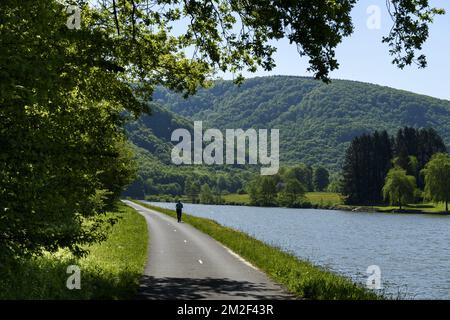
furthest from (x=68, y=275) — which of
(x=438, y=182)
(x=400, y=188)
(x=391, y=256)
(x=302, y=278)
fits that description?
(x=400, y=188)

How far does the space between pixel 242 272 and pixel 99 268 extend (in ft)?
18.9

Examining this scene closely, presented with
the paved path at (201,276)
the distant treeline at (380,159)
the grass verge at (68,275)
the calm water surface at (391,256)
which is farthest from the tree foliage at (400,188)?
the grass verge at (68,275)

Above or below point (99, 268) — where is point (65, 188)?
above

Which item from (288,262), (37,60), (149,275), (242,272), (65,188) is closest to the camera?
(37,60)

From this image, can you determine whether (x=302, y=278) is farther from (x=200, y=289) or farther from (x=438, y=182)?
(x=438, y=182)

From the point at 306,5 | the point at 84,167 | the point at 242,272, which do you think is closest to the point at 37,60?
the point at 84,167

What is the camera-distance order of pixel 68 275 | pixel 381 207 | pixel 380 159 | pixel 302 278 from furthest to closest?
pixel 380 159 → pixel 381 207 → pixel 302 278 → pixel 68 275

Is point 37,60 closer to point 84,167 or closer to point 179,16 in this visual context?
point 84,167

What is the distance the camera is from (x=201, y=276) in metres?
19.2

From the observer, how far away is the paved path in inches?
598

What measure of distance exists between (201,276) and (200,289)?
3.17m

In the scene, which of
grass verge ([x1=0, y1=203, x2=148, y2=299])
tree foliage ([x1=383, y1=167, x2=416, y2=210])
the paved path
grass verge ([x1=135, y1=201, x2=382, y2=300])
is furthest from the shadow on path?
tree foliage ([x1=383, y1=167, x2=416, y2=210])
